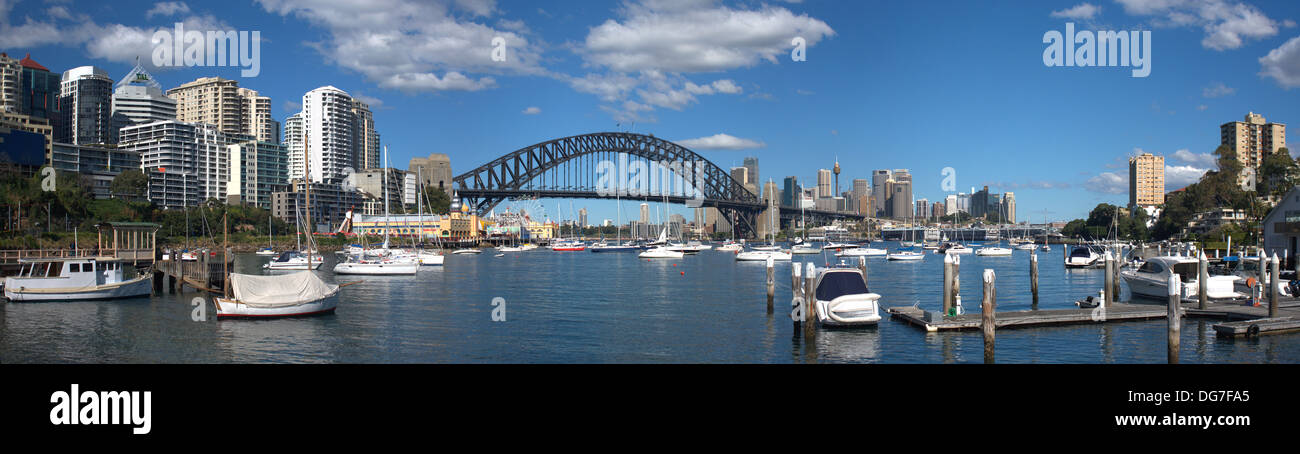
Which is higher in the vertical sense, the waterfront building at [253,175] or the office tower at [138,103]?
the office tower at [138,103]

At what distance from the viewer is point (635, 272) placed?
56.9 metres

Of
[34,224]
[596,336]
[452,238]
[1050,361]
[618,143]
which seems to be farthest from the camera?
[618,143]

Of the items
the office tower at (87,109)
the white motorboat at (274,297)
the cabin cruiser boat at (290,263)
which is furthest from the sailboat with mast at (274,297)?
the office tower at (87,109)

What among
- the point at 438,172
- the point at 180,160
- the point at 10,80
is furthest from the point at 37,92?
the point at 438,172

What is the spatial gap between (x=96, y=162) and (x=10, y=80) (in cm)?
4171

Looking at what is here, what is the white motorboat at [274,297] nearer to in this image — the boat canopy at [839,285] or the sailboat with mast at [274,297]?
the sailboat with mast at [274,297]

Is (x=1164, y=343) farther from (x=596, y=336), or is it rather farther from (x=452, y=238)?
(x=452, y=238)

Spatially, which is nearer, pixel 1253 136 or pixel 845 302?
pixel 845 302

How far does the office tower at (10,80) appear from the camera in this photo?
138m

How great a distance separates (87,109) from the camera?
521 ft

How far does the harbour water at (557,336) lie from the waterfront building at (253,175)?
5078 inches

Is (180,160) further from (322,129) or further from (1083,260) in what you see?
(1083,260)
